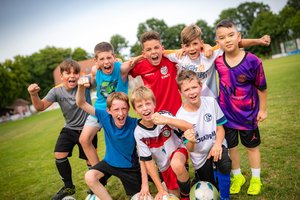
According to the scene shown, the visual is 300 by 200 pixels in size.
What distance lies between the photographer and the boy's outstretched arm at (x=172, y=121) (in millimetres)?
3006

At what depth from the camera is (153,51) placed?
4.25 m

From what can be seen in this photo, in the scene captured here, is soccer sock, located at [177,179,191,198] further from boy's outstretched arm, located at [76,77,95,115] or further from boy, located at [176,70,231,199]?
boy's outstretched arm, located at [76,77,95,115]

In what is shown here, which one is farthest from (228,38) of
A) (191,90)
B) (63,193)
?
(63,193)

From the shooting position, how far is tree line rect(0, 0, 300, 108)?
55716 millimetres

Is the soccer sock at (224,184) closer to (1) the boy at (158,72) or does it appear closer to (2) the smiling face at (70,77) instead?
(1) the boy at (158,72)

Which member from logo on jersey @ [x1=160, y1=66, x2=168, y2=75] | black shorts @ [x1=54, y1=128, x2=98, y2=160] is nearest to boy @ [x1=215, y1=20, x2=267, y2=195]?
logo on jersey @ [x1=160, y1=66, x2=168, y2=75]

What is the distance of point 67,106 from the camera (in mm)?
4688

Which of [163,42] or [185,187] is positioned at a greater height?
[163,42]

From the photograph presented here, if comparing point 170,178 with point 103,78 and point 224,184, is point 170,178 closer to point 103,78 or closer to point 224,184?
point 224,184

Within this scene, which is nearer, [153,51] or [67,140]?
[153,51]

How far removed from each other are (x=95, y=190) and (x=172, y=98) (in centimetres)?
190

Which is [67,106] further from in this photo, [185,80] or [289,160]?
[289,160]

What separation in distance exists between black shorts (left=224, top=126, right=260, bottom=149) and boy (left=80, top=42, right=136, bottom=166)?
193 centimetres

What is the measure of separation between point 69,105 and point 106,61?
1.16 metres
